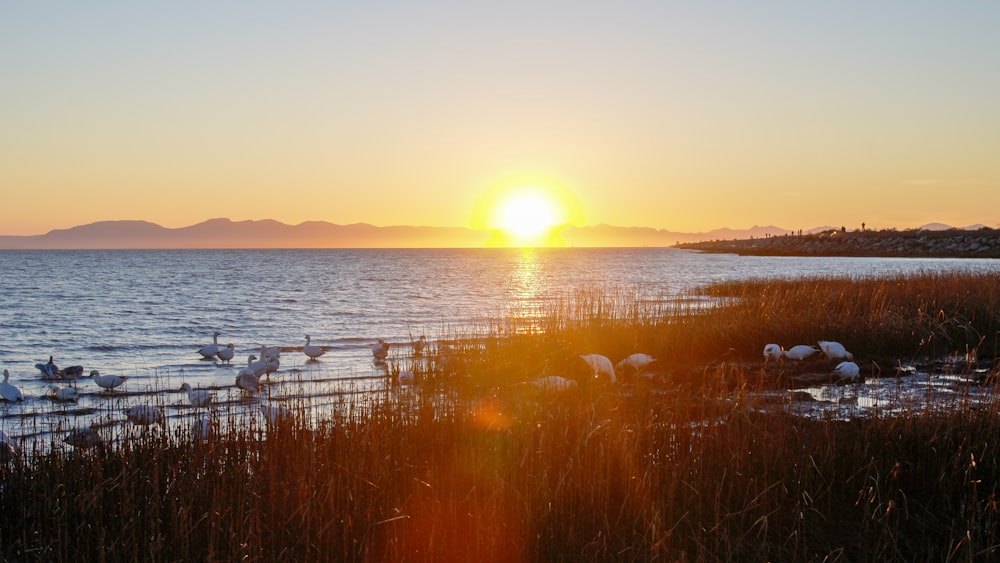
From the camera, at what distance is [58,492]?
541cm

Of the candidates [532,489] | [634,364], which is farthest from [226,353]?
[532,489]

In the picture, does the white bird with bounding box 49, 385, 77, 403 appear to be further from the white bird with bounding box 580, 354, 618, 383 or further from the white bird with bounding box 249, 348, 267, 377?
the white bird with bounding box 580, 354, 618, 383

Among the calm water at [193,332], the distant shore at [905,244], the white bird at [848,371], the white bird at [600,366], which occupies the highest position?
the distant shore at [905,244]

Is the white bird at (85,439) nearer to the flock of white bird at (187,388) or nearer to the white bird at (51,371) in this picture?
the flock of white bird at (187,388)

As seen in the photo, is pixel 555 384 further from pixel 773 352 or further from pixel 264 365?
pixel 264 365

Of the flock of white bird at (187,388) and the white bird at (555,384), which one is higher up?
the white bird at (555,384)

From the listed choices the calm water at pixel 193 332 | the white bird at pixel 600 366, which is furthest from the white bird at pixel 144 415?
the white bird at pixel 600 366

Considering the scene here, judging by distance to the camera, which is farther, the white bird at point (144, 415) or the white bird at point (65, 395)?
the white bird at point (65, 395)

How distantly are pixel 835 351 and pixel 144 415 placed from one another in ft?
37.6

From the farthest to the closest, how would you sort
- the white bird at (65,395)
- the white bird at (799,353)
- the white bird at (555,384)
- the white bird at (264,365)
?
the white bird at (264,365), the white bird at (799,353), the white bird at (65,395), the white bird at (555,384)

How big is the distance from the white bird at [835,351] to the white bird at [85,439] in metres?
11.8

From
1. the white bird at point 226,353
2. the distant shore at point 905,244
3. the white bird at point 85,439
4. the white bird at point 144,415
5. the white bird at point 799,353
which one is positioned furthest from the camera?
the distant shore at point 905,244

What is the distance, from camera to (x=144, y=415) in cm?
700

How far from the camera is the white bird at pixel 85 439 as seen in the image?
649 cm
